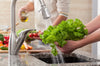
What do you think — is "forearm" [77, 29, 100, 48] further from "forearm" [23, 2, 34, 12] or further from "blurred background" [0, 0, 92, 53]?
"blurred background" [0, 0, 92, 53]

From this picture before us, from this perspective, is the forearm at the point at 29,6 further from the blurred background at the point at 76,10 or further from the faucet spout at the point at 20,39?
the blurred background at the point at 76,10

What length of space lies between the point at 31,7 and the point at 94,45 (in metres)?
2.21

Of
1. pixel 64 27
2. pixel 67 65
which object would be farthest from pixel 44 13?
pixel 67 65

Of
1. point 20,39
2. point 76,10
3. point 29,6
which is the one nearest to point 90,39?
point 20,39

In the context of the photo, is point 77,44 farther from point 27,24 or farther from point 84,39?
point 27,24

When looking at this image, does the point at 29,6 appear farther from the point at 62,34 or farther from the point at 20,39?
the point at 62,34

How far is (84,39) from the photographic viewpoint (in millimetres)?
1307

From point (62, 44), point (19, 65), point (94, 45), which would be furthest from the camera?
point (94, 45)

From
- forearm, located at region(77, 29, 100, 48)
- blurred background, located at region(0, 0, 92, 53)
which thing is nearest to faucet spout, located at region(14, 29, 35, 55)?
forearm, located at region(77, 29, 100, 48)

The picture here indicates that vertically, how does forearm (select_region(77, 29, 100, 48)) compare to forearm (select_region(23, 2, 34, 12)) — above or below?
below

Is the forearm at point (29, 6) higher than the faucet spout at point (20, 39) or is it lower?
higher

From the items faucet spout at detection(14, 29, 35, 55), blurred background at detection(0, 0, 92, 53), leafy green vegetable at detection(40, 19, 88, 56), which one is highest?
blurred background at detection(0, 0, 92, 53)

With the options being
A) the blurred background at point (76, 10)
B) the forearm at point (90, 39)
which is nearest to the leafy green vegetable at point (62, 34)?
the forearm at point (90, 39)

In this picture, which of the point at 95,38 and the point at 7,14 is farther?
the point at 7,14
